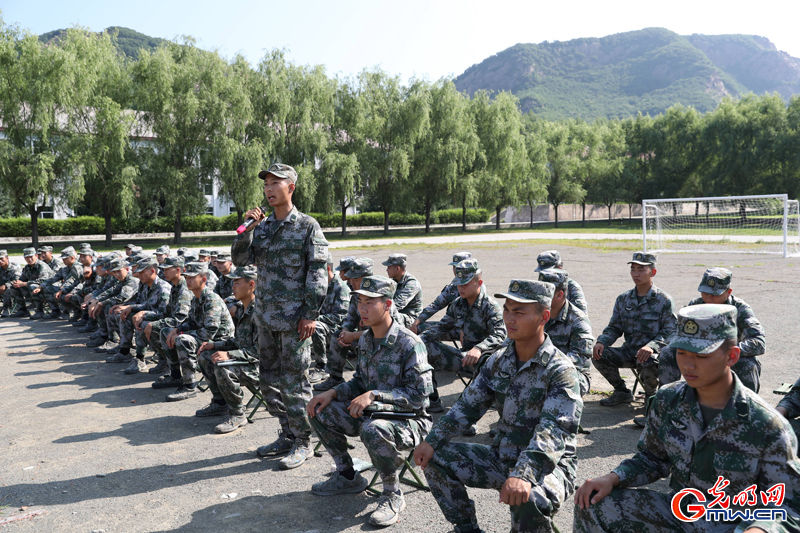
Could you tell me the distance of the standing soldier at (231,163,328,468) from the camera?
5.25 metres

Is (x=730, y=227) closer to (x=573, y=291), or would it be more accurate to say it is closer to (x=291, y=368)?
(x=573, y=291)

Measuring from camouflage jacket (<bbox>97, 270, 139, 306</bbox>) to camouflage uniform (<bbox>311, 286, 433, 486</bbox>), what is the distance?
7104mm

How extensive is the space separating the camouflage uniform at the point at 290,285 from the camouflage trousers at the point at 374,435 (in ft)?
2.42

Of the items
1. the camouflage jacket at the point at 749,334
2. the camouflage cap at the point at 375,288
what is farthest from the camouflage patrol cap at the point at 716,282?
the camouflage cap at the point at 375,288

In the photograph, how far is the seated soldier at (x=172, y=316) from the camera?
8070mm

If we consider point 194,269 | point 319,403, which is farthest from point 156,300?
point 319,403

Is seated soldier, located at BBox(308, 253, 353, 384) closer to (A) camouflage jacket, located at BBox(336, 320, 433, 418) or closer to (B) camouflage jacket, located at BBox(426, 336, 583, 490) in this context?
(A) camouflage jacket, located at BBox(336, 320, 433, 418)

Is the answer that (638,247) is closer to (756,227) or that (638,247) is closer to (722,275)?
(756,227)

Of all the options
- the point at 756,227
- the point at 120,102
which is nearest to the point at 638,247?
the point at 756,227

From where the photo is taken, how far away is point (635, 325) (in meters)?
6.76

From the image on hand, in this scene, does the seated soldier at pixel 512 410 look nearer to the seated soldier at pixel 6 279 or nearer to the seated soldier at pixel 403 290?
the seated soldier at pixel 403 290

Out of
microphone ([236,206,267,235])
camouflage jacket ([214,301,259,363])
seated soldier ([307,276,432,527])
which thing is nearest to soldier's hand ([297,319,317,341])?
seated soldier ([307,276,432,527])

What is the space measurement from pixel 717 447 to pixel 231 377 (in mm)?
4786

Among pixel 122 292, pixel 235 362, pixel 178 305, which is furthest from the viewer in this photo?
pixel 122 292
